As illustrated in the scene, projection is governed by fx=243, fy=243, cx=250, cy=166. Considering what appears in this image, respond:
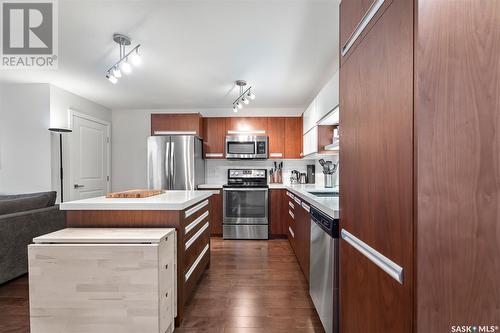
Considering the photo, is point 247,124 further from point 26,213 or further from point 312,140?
point 26,213

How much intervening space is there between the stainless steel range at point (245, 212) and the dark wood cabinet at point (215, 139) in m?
0.78

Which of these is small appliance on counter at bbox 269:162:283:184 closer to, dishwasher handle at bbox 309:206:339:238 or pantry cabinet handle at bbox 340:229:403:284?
dishwasher handle at bbox 309:206:339:238

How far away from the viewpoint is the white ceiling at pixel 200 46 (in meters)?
1.82

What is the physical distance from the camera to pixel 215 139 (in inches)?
179

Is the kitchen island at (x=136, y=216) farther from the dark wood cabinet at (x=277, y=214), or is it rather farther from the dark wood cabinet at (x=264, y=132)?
the dark wood cabinet at (x=264, y=132)

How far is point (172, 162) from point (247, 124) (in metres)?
1.51

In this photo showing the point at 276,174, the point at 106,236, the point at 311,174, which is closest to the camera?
the point at 106,236

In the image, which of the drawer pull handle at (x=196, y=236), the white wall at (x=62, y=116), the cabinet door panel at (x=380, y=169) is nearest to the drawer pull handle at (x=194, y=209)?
the drawer pull handle at (x=196, y=236)

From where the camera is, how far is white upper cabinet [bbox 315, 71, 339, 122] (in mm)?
2176

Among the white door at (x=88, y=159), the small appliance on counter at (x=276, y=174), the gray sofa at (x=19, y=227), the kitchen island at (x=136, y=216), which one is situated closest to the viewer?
the kitchen island at (x=136, y=216)

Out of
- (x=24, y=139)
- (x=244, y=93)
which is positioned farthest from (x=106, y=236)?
(x=24, y=139)

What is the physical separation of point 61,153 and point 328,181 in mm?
3937

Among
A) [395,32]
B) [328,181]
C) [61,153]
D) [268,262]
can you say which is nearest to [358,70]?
[395,32]

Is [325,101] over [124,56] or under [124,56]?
under
